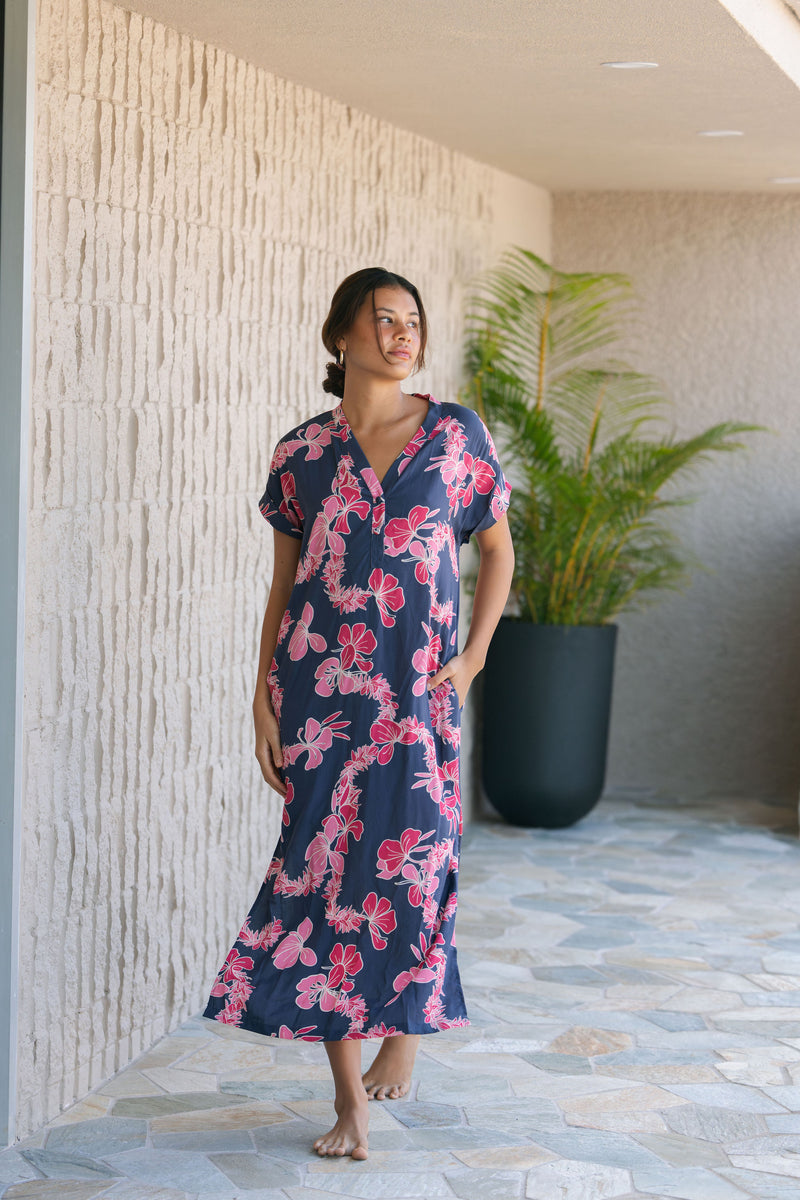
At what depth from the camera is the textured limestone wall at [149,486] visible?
3.01m

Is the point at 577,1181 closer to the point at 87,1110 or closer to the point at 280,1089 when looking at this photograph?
the point at 280,1089

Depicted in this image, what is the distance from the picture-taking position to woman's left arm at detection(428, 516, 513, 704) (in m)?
2.95

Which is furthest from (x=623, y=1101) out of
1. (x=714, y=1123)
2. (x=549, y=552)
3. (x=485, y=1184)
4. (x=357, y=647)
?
(x=549, y=552)

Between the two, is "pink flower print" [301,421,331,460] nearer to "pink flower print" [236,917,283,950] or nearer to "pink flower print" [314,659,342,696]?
"pink flower print" [314,659,342,696]

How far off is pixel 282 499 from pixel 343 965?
93 cm

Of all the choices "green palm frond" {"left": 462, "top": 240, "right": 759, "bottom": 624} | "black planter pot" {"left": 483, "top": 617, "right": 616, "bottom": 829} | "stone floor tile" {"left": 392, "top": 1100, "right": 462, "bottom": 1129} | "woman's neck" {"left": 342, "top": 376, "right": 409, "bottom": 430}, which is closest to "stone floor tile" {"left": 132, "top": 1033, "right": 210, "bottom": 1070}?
"stone floor tile" {"left": 392, "top": 1100, "right": 462, "bottom": 1129}

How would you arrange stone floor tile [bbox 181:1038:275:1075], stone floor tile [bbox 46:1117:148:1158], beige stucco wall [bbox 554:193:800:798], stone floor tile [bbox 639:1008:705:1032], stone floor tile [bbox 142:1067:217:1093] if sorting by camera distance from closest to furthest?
stone floor tile [bbox 46:1117:148:1158], stone floor tile [bbox 142:1067:217:1093], stone floor tile [bbox 181:1038:275:1075], stone floor tile [bbox 639:1008:705:1032], beige stucco wall [bbox 554:193:800:798]

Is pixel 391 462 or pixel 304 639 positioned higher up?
pixel 391 462

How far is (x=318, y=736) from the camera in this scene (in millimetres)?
2865

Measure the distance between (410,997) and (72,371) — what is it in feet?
4.68

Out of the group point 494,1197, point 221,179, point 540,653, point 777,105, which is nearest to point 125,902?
point 494,1197

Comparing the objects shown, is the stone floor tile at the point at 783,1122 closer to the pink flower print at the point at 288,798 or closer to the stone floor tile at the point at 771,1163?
the stone floor tile at the point at 771,1163

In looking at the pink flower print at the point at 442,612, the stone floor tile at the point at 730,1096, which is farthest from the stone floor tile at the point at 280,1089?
the pink flower print at the point at 442,612

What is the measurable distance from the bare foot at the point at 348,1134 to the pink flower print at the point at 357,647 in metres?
0.87
